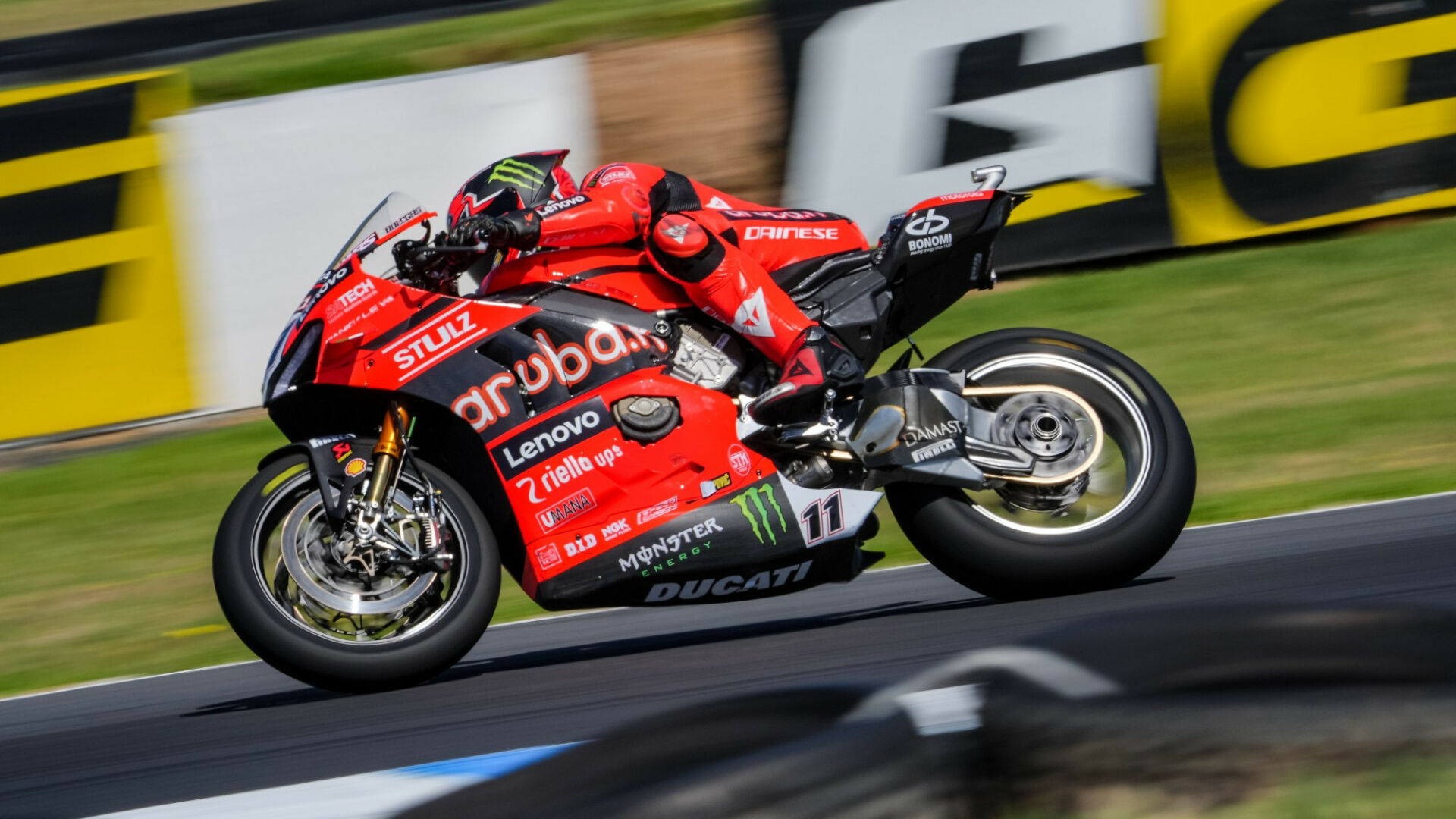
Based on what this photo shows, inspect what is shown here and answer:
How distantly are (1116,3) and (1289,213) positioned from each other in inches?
66.3

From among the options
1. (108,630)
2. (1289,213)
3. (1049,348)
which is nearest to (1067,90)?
(1289,213)

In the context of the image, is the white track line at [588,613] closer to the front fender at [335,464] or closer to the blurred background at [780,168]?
the front fender at [335,464]

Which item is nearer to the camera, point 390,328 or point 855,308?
point 390,328

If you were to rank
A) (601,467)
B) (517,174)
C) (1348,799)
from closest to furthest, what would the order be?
(1348,799) < (601,467) < (517,174)

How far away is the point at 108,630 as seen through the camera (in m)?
6.36

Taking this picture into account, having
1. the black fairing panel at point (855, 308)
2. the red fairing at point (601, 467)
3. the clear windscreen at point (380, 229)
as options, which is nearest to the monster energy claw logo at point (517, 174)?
the clear windscreen at point (380, 229)

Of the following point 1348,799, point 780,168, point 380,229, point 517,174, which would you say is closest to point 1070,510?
point 517,174

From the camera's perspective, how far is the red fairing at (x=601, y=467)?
450cm

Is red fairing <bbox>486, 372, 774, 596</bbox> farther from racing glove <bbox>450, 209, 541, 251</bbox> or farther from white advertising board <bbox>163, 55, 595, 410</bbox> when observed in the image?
white advertising board <bbox>163, 55, 595, 410</bbox>

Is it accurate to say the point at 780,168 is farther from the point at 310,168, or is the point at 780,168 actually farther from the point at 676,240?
the point at 676,240

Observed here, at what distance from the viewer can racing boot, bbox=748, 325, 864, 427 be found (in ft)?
14.7

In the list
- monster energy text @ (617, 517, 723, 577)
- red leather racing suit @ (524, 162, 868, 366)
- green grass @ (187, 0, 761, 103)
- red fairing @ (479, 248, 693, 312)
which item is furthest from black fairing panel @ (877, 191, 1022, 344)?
green grass @ (187, 0, 761, 103)

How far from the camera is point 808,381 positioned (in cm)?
448

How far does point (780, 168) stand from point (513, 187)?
4730 millimetres
